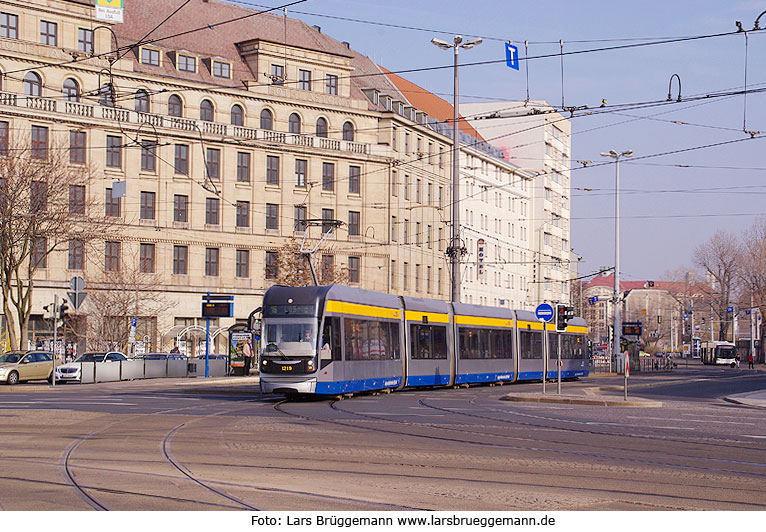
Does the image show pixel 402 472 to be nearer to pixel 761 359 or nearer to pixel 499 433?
pixel 499 433

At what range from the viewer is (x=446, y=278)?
90312mm

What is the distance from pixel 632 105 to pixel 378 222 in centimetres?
5100

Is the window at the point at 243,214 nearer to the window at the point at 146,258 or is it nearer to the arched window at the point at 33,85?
the window at the point at 146,258

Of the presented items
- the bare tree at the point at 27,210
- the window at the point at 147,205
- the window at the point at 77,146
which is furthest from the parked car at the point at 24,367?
the window at the point at 147,205

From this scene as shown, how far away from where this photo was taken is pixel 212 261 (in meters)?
71.2

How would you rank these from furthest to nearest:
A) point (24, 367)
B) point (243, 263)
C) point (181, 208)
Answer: point (243, 263)
point (181, 208)
point (24, 367)

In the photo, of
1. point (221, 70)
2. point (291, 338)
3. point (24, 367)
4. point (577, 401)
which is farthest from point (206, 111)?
point (577, 401)

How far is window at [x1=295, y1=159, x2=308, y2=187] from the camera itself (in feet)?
245

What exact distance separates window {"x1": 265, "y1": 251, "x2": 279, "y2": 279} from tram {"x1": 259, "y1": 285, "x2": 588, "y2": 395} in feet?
95.3

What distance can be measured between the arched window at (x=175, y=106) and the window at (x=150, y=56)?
8.04ft

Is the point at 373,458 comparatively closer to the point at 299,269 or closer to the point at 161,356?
the point at 161,356

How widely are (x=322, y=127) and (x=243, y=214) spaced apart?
870 cm

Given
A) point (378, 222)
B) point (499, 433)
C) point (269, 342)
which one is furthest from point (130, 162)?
point (499, 433)

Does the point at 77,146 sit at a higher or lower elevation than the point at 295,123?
lower
